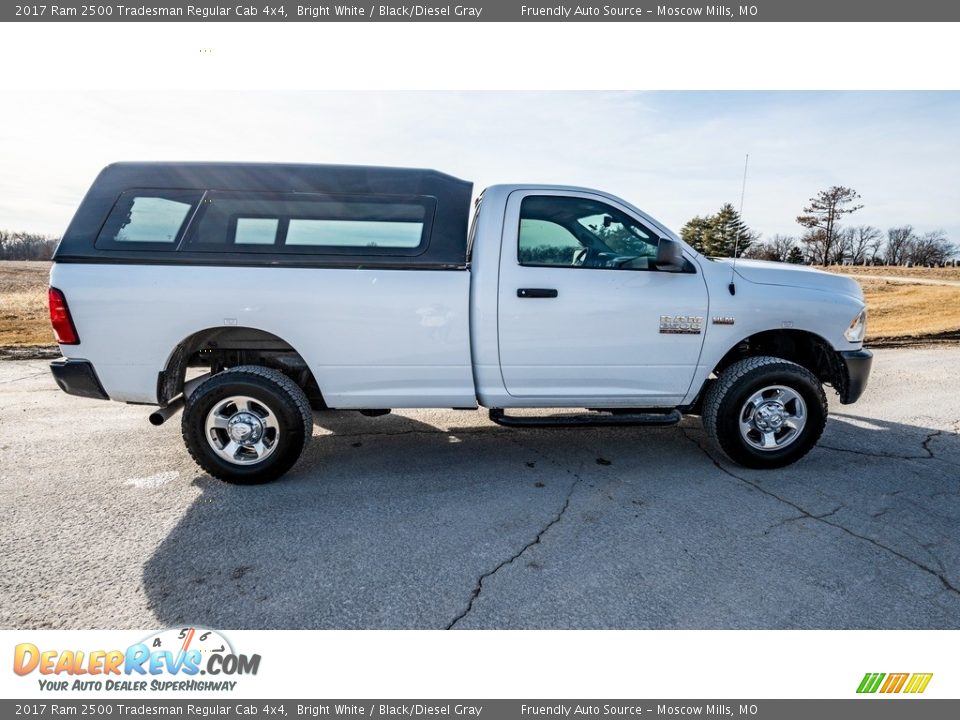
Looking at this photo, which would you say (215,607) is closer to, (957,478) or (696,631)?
(696,631)

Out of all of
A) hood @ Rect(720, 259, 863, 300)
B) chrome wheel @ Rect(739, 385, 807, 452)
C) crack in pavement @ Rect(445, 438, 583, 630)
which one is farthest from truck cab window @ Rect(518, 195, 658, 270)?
crack in pavement @ Rect(445, 438, 583, 630)

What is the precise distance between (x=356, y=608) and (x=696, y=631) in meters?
1.52

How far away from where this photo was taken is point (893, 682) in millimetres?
2145

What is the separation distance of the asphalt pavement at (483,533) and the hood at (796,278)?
1.36 m

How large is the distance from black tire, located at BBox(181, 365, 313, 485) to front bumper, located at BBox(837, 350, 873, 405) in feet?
13.1

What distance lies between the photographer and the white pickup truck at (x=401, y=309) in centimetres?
352

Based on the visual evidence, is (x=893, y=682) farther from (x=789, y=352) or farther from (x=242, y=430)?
(x=242, y=430)

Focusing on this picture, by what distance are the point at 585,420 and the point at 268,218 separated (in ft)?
8.81

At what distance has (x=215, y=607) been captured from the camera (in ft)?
7.97

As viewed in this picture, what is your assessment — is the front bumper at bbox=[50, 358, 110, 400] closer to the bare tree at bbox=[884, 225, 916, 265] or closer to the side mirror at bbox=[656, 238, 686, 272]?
the side mirror at bbox=[656, 238, 686, 272]

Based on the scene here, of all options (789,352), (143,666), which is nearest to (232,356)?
(143,666)

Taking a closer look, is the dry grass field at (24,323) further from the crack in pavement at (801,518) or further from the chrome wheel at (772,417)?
the crack in pavement at (801,518)

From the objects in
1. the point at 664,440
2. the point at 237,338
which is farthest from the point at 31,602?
the point at 664,440

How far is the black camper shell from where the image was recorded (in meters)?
3.51
